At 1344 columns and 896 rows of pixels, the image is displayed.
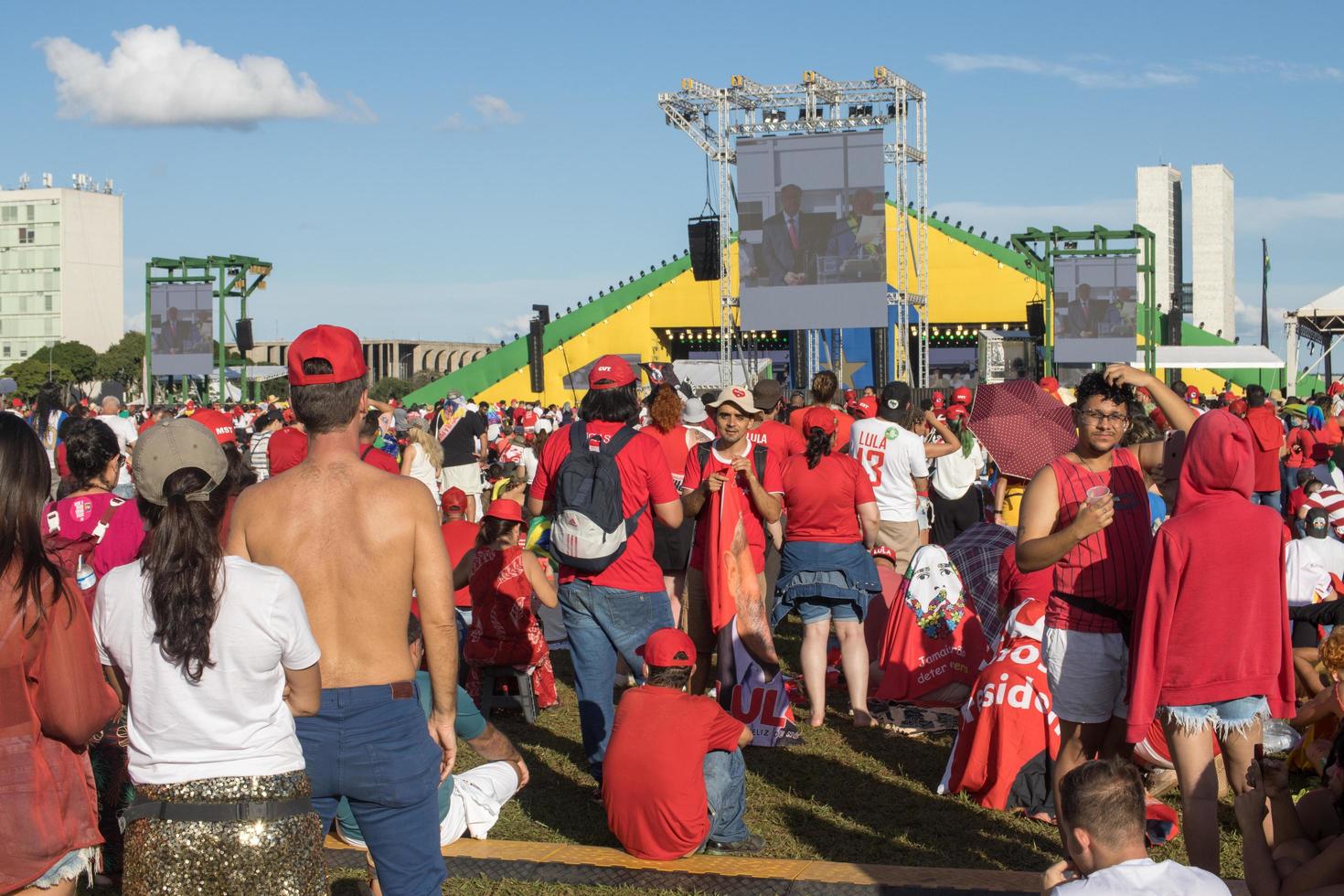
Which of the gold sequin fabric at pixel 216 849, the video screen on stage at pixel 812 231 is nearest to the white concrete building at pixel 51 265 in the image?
the video screen on stage at pixel 812 231

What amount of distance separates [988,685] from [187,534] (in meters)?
3.85

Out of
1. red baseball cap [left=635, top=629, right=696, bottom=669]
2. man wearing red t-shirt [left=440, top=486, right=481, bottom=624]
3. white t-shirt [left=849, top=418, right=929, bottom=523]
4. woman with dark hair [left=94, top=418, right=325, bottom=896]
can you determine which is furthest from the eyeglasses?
white t-shirt [left=849, top=418, right=929, bottom=523]

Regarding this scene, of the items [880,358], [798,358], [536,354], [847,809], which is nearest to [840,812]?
[847,809]

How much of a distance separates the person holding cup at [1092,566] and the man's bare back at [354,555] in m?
2.07

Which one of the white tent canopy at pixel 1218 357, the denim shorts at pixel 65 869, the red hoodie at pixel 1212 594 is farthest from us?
the white tent canopy at pixel 1218 357

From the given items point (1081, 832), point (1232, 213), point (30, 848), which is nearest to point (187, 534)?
point (30, 848)

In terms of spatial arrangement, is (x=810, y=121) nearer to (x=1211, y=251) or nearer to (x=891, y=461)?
(x=891, y=461)

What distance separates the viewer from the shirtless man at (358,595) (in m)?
3.28

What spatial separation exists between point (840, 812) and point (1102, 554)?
1.99m

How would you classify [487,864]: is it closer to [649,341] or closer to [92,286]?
[649,341]

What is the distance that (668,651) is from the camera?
5180 millimetres

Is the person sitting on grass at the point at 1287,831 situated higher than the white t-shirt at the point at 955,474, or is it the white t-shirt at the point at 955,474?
the white t-shirt at the point at 955,474

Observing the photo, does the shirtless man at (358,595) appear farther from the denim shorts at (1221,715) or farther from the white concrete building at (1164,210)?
the white concrete building at (1164,210)

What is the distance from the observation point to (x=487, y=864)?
200 inches
